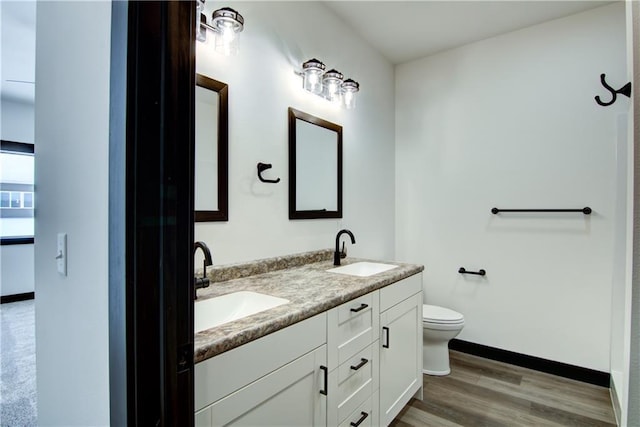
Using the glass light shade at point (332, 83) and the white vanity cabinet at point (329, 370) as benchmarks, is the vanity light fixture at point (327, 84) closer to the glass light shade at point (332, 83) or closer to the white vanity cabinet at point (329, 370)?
the glass light shade at point (332, 83)

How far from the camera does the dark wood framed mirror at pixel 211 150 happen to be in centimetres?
144

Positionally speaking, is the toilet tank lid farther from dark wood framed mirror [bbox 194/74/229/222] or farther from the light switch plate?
the light switch plate

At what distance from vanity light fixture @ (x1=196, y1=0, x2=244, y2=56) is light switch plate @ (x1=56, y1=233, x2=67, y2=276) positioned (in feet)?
3.29

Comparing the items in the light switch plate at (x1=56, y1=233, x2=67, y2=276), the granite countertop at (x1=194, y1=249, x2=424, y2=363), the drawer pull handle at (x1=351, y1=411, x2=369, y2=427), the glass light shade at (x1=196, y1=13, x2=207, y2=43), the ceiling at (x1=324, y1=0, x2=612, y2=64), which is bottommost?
the drawer pull handle at (x1=351, y1=411, x2=369, y2=427)

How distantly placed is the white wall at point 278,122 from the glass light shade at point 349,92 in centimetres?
9

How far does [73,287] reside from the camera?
809mm

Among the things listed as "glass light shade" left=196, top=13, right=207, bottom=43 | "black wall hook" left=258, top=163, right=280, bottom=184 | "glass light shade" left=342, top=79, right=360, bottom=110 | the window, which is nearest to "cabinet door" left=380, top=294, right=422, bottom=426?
"black wall hook" left=258, top=163, right=280, bottom=184

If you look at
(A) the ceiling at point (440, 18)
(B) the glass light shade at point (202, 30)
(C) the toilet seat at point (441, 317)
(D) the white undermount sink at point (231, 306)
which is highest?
(A) the ceiling at point (440, 18)

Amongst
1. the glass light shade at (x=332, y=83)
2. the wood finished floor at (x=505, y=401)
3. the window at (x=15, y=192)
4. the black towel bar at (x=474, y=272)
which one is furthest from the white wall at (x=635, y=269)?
the window at (x=15, y=192)

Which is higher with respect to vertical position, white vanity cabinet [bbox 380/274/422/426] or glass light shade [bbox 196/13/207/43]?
glass light shade [bbox 196/13/207/43]

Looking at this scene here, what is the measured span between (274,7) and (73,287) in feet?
5.73

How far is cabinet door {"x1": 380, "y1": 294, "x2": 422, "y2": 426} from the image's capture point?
5.29 ft

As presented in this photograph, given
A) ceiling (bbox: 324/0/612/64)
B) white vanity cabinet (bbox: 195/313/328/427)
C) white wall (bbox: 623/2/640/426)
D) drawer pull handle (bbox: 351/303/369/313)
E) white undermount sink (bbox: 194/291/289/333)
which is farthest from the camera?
ceiling (bbox: 324/0/612/64)

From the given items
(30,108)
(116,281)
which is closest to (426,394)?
(116,281)
